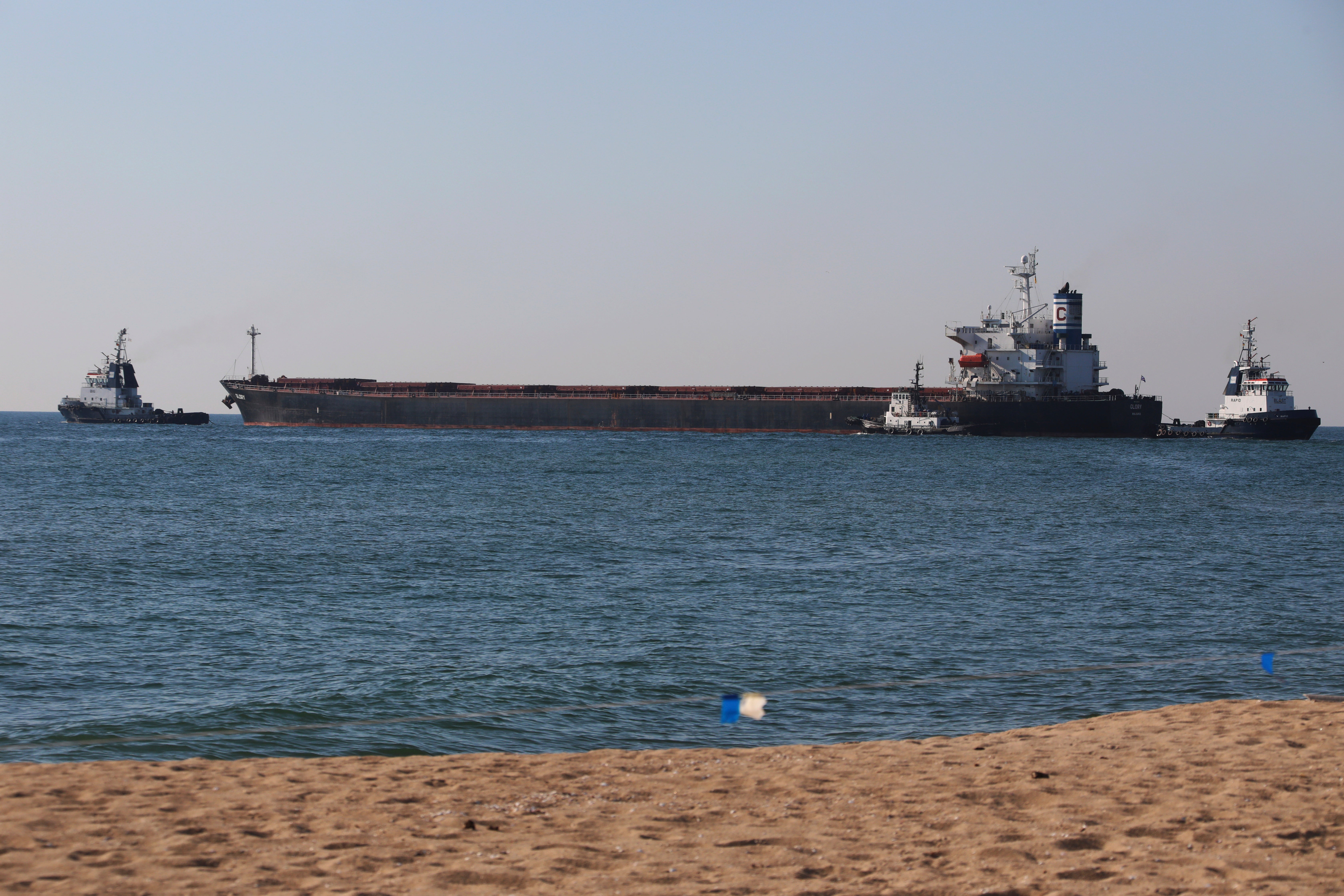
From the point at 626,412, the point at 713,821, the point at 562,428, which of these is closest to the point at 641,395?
the point at 626,412

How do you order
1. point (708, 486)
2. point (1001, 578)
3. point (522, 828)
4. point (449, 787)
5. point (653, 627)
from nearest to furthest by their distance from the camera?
point (522, 828) → point (449, 787) → point (653, 627) → point (1001, 578) → point (708, 486)

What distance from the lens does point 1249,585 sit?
2456cm

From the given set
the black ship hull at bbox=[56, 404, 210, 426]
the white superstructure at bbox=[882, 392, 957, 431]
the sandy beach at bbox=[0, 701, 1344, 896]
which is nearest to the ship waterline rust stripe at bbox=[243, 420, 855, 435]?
the white superstructure at bbox=[882, 392, 957, 431]

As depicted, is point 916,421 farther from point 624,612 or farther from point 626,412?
point 624,612

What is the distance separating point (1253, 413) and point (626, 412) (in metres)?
Answer: 57.7

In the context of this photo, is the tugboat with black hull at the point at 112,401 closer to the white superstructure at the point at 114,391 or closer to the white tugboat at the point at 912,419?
the white superstructure at the point at 114,391

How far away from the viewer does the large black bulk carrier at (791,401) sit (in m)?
91.7

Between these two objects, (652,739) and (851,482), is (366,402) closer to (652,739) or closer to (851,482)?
(851,482)

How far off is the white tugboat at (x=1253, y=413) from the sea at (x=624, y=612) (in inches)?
1696

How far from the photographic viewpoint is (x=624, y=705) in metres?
13.8

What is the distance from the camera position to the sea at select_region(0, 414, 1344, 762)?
44.5 ft

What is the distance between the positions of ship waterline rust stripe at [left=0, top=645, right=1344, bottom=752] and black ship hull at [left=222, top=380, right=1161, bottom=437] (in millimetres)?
78633

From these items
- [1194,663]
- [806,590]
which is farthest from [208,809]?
[806,590]

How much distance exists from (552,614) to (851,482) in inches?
1369
